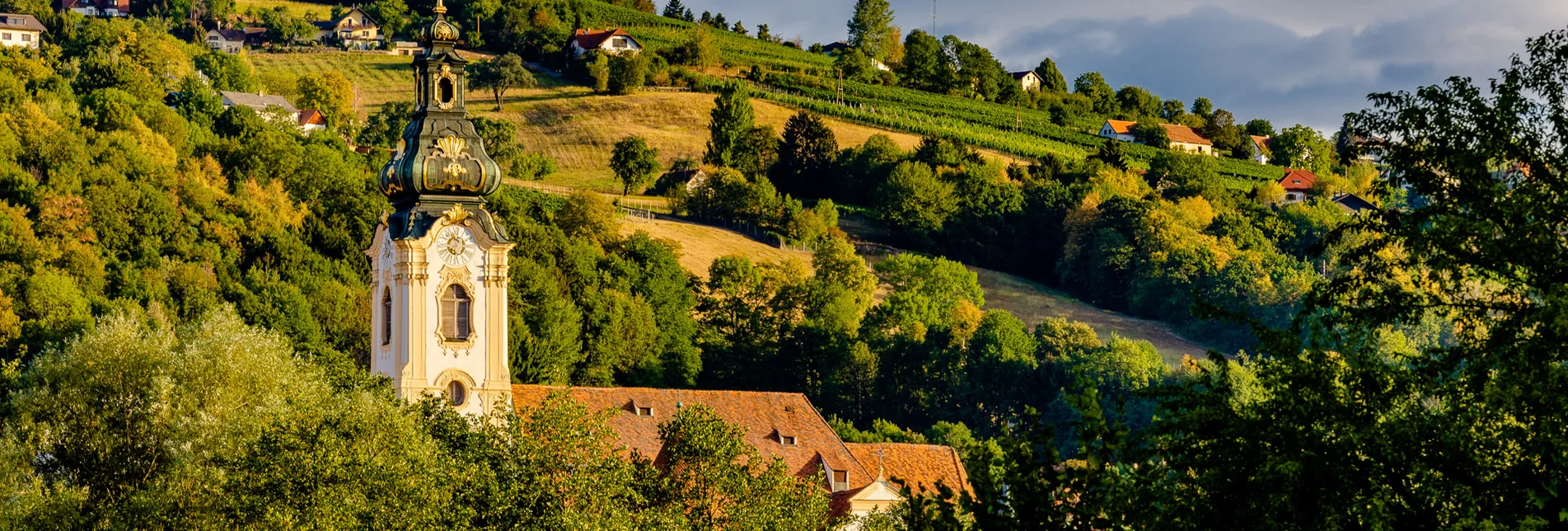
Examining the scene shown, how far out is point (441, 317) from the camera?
2068 inches

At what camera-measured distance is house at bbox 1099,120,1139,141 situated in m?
167

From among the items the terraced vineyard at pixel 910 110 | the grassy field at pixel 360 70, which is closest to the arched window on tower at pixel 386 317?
the terraced vineyard at pixel 910 110

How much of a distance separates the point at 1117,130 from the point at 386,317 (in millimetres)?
119075

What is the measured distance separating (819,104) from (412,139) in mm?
99604

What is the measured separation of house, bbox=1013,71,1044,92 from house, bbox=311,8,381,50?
5099cm

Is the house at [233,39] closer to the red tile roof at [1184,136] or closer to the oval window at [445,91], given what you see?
the red tile roof at [1184,136]

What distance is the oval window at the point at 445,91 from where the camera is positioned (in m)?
55.7

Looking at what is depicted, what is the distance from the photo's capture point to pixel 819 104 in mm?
153000

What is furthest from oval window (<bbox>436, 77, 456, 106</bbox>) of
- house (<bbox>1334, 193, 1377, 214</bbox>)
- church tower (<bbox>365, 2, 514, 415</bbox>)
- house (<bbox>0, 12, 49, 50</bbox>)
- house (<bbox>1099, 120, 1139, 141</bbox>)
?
house (<bbox>1099, 120, 1139, 141</bbox>)

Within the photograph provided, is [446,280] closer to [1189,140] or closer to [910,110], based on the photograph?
[910,110]

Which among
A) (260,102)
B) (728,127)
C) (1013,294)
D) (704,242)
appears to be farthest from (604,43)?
(704,242)

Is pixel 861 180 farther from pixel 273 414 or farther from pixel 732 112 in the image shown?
pixel 273 414

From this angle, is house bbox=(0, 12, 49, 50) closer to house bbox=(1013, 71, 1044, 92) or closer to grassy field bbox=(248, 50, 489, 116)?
grassy field bbox=(248, 50, 489, 116)

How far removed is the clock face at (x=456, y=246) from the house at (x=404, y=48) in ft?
403
